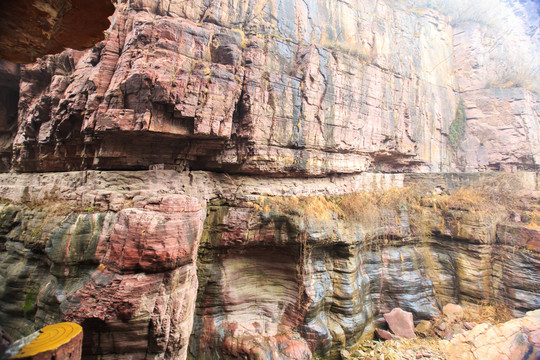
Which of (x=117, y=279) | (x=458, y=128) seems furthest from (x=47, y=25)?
(x=458, y=128)

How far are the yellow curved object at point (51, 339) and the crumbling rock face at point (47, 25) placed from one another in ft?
10.5

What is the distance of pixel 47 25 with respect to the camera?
246cm

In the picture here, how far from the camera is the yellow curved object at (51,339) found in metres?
2.70

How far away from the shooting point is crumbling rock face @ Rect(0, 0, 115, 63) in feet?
7.36

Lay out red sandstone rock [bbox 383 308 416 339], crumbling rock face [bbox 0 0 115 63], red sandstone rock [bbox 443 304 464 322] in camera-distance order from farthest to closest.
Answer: red sandstone rock [bbox 443 304 464 322] < red sandstone rock [bbox 383 308 416 339] < crumbling rock face [bbox 0 0 115 63]

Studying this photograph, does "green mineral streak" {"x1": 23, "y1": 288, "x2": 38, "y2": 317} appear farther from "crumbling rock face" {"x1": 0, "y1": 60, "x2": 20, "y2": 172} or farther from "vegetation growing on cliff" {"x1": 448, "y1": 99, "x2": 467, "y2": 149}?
"vegetation growing on cliff" {"x1": 448, "y1": 99, "x2": 467, "y2": 149}

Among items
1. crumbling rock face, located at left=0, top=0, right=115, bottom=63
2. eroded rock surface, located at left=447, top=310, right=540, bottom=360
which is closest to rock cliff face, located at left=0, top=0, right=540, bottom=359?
eroded rock surface, located at left=447, top=310, right=540, bottom=360

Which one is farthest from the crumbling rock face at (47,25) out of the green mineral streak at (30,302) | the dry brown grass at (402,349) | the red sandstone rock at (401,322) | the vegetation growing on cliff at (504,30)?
the vegetation growing on cliff at (504,30)

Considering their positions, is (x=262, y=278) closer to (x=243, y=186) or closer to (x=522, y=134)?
(x=243, y=186)

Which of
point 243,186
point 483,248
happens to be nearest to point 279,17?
point 243,186

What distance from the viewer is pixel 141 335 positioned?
4.95m

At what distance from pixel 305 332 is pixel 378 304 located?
10.6ft

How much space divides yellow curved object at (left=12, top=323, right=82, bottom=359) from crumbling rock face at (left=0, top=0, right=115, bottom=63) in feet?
10.5

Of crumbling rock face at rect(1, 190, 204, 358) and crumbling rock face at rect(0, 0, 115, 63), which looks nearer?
crumbling rock face at rect(0, 0, 115, 63)
